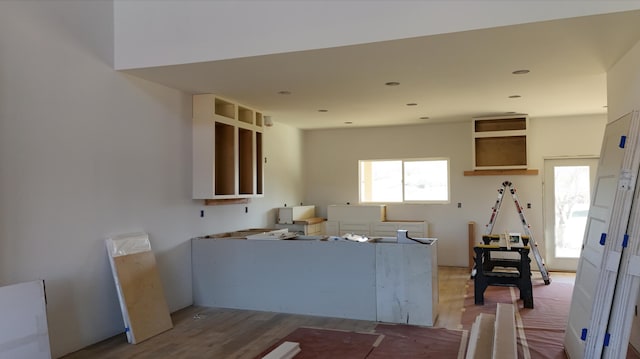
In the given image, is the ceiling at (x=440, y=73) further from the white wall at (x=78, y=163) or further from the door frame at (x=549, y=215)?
the door frame at (x=549, y=215)

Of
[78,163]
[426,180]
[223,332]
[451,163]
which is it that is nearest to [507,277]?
[451,163]

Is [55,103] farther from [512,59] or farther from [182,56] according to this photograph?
[512,59]

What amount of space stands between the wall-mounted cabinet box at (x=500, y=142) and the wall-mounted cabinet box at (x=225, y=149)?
3.67 metres

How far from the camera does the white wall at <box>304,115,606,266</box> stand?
7672 mm

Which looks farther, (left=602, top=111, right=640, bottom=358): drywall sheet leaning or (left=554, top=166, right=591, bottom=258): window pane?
(left=554, top=166, right=591, bottom=258): window pane

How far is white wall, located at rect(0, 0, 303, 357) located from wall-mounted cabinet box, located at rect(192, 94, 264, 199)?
22 centimetres

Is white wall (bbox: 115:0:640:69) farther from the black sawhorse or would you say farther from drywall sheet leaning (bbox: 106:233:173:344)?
the black sawhorse

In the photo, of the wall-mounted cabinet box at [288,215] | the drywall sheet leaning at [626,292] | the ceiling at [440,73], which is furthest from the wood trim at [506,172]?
the drywall sheet leaning at [626,292]

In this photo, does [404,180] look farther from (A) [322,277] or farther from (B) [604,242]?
(B) [604,242]

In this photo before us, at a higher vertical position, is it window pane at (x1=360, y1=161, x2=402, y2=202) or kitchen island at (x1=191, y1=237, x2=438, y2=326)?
window pane at (x1=360, y1=161, x2=402, y2=202)

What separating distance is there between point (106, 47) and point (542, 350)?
4.87 meters

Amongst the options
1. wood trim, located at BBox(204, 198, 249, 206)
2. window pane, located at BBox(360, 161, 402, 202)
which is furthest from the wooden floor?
window pane, located at BBox(360, 161, 402, 202)

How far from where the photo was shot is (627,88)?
4.07 m

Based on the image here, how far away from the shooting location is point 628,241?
127 inches
